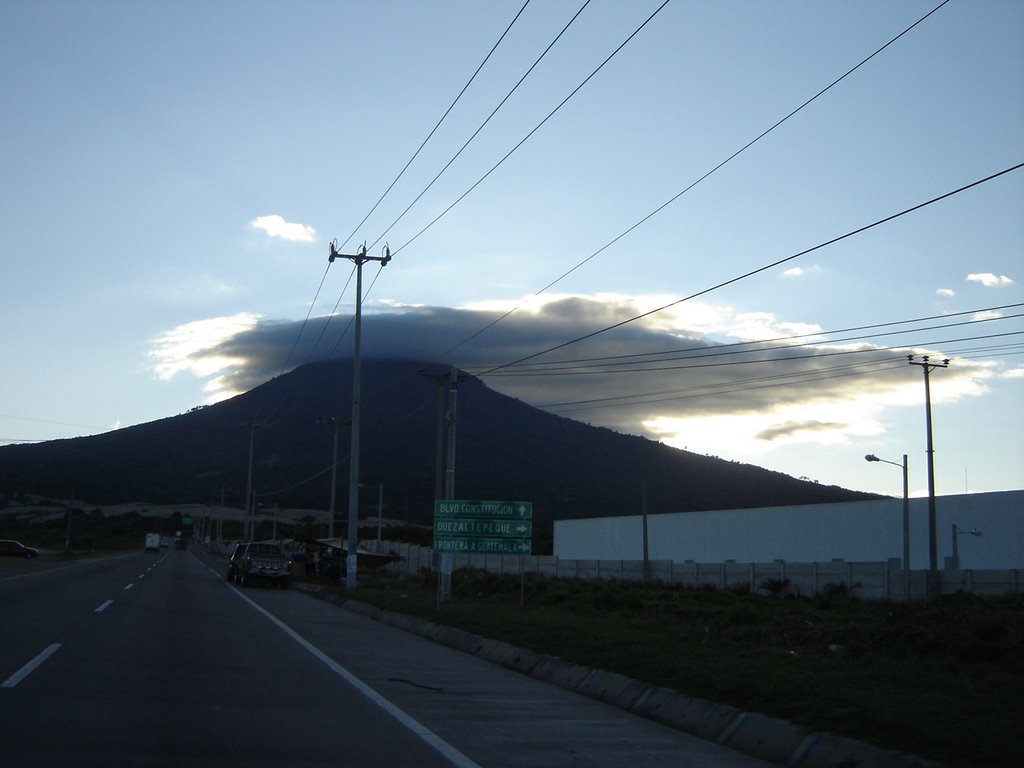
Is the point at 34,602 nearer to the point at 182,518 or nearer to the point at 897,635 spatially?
the point at 897,635

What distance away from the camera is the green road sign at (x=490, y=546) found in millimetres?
25984

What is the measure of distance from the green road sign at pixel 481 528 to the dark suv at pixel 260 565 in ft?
54.8

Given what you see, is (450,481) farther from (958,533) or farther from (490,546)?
(958,533)

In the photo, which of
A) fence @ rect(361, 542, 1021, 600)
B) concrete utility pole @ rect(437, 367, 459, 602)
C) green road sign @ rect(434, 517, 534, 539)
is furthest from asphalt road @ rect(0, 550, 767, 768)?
fence @ rect(361, 542, 1021, 600)

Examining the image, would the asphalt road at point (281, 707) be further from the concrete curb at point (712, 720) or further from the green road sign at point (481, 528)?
the green road sign at point (481, 528)

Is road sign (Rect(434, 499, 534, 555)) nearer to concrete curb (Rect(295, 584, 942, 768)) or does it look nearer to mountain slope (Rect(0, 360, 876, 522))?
concrete curb (Rect(295, 584, 942, 768))

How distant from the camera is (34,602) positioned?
24719mm

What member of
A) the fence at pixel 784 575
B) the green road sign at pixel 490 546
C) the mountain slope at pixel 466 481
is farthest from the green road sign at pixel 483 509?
the mountain slope at pixel 466 481

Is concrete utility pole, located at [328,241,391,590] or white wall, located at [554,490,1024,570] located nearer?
concrete utility pole, located at [328,241,391,590]

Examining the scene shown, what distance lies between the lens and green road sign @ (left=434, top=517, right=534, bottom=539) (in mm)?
26141

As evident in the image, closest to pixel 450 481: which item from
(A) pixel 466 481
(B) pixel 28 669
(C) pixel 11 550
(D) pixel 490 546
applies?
(D) pixel 490 546

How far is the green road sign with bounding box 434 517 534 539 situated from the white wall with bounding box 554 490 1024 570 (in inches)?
1523

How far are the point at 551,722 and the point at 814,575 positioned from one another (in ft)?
138

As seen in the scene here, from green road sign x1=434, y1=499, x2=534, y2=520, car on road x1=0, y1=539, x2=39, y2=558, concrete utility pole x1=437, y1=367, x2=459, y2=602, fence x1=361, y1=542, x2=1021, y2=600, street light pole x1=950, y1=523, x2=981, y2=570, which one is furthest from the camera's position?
car on road x1=0, y1=539, x2=39, y2=558
